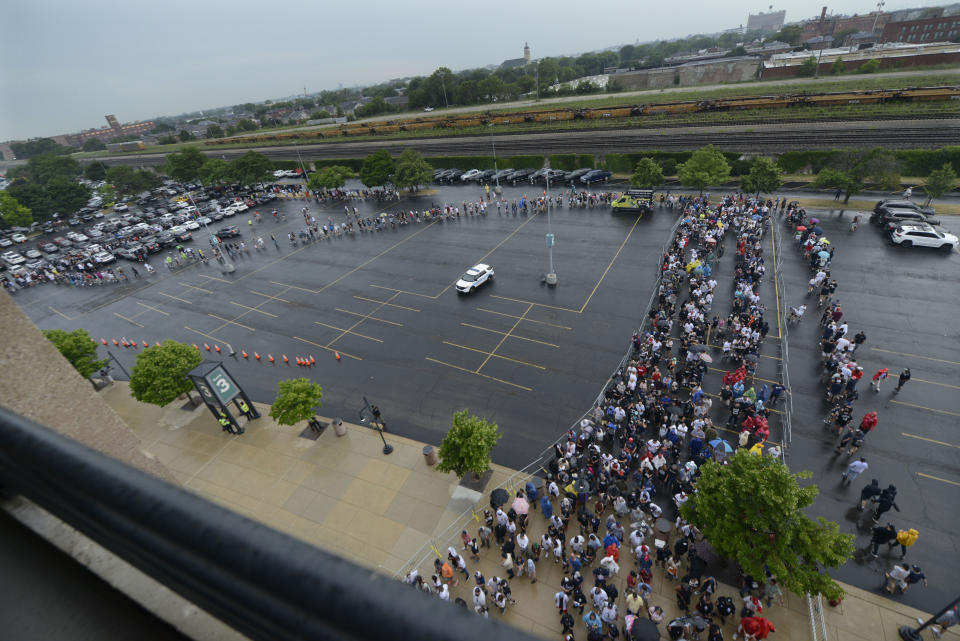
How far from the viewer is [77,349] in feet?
84.5

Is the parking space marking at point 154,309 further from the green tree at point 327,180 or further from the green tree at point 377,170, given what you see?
the green tree at point 377,170

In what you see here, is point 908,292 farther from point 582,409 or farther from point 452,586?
point 452,586

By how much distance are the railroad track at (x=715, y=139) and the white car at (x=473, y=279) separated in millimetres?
35689

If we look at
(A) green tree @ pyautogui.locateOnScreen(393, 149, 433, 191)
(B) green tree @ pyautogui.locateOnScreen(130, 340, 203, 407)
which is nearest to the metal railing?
(B) green tree @ pyautogui.locateOnScreen(130, 340, 203, 407)

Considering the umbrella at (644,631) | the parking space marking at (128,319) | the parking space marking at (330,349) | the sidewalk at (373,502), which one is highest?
the umbrella at (644,631)

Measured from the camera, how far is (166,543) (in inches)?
55.0

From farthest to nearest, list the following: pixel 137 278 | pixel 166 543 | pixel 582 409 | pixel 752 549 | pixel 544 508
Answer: pixel 137 278 < pixel 582 409 < pixel 544 508 < pixel 752 549 < pixel 166 543

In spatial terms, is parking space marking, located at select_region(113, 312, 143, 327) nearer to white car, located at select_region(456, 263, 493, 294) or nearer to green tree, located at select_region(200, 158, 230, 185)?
white car, located at select_region(456, 263, 493, 294)

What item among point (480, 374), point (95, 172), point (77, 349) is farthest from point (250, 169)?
point (480, 374)

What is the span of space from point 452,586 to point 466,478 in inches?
170

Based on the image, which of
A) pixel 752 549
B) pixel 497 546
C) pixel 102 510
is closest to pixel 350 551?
pixel 497 546

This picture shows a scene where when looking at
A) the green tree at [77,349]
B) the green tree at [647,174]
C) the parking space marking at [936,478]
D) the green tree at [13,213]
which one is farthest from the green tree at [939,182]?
the green tree at [13,213]

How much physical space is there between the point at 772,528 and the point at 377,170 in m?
54.9

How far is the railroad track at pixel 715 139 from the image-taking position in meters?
47.2
